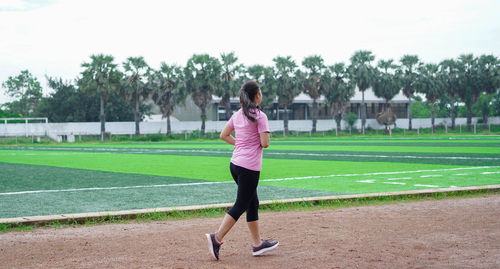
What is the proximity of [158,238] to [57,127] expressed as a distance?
65.2 m

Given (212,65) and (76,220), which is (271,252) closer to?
(76,220)

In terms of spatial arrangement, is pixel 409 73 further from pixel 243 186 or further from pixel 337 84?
pixel 243 186

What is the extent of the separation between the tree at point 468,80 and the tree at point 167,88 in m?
39.5

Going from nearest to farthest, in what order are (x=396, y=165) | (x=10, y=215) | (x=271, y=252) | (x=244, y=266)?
(x=244, y=266) < (x=271, y=252) < (x=10, y=215) < (x=396, y=165)

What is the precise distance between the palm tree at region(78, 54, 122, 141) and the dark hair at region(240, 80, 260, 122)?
2566 inches

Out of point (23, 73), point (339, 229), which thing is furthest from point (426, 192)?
point (23, 73)

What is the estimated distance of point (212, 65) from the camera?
240 ft

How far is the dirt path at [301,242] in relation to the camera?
612 centimetres

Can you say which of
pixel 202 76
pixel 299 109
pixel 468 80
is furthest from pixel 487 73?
pixel 202 76

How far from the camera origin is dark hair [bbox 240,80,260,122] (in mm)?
6195

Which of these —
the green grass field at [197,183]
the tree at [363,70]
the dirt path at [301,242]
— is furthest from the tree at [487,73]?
the dirt path at [301,242]

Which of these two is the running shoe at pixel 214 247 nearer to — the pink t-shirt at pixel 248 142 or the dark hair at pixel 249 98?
the pink t-shirt at pixel 248 142

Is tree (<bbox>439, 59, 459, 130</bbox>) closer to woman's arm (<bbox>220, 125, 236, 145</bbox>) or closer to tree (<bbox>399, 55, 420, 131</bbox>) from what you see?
tree (<bbox>399, 55, 420, 131</bbox>)

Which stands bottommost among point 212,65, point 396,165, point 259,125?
point 396,165
